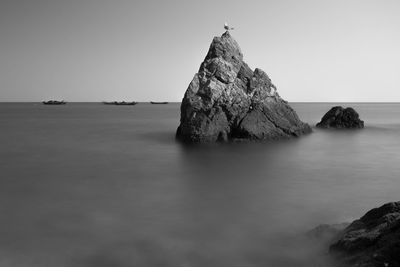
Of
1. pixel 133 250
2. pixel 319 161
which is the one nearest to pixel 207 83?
pixel 319 161

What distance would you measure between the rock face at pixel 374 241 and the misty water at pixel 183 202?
24.1 inches

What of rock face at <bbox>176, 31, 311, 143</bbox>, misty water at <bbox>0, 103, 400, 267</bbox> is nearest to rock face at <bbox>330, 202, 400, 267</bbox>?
misty water at <bbox>0, 103, 400, 267</bbox>

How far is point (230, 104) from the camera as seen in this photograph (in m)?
29.0

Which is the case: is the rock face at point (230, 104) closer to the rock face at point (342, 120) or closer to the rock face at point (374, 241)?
the rock face at point (342, 120)

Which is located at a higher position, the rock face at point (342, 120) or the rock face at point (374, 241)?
the rock face at point (342, 120)

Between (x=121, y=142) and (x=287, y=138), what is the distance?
14732mm

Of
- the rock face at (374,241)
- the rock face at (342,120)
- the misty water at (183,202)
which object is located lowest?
the misty water at (183,202)

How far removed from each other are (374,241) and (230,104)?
75.9 feet

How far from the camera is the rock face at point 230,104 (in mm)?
28641

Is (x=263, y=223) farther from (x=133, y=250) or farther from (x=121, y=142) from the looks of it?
(x=121, y=142)

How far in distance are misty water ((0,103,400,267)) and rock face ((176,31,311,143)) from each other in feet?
10.8

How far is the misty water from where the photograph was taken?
27.7 feet

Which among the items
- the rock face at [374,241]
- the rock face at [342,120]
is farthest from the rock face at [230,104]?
the rock face at [374,241]

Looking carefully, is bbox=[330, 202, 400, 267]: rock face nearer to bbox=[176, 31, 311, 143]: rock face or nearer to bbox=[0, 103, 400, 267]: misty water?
bbox=[0, 103, 400, 267]: misty water
